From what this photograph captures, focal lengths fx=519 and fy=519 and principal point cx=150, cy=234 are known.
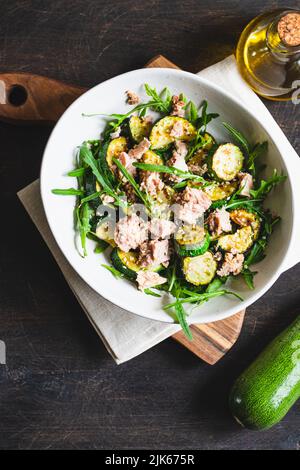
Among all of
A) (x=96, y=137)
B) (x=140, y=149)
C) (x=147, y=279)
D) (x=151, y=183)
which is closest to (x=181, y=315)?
(x=147, y=279)

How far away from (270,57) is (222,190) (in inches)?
19.3

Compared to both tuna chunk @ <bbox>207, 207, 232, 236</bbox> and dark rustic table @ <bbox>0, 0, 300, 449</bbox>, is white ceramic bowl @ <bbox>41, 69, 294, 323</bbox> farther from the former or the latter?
dark rustic table @ <bbox>0, 0, 300, 449</bbox>

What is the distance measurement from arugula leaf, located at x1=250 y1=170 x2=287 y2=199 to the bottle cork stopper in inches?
16.1

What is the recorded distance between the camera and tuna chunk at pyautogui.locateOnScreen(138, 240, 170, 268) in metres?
1.45

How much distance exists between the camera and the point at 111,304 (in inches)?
66.5

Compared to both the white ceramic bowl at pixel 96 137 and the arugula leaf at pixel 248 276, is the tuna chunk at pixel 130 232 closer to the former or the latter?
the white ceramic bowl at pixel 96 137

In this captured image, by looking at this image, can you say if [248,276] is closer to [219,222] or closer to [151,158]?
[219,222]

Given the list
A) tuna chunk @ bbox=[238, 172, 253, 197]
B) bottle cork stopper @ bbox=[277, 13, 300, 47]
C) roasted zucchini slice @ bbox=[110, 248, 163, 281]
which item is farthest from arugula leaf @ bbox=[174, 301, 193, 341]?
bottle cork stopper @ bbox=[277, 13, 300, 47]

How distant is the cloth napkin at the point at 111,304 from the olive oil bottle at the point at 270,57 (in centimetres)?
4

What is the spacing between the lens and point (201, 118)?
1.54 metres

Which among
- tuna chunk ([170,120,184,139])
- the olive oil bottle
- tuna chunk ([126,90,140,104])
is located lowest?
tuna chunk ([170,120,184,139])

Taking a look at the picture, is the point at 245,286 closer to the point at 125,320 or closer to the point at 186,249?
the point at 186,249

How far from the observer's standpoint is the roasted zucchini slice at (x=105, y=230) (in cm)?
152

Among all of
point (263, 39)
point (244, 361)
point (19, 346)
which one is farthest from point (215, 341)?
point (263, 39)
